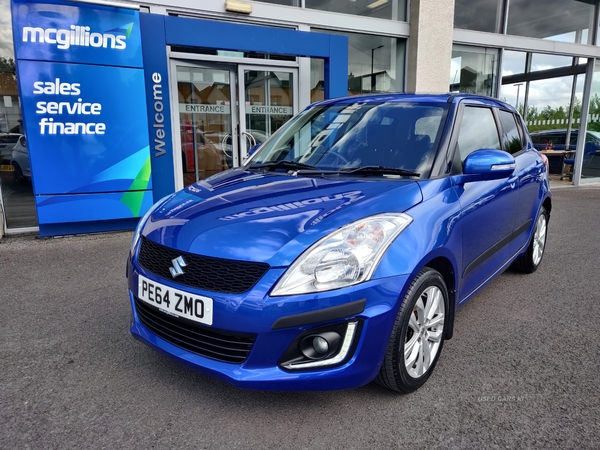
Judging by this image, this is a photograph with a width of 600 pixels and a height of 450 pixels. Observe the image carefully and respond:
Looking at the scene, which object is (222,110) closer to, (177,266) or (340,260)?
(177,266)

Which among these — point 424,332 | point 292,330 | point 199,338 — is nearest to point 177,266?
point 199,338

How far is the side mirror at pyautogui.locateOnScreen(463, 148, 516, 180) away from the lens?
2670 millimetres

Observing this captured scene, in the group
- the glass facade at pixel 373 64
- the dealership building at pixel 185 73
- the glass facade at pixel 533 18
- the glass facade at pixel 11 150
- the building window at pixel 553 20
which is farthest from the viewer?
the building window at pixel 553 20

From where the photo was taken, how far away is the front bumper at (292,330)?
1889mm

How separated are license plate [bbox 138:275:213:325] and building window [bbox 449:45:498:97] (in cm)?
843

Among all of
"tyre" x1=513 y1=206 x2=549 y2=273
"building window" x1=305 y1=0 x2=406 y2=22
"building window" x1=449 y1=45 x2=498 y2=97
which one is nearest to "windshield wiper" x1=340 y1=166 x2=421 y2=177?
"tyre" x1=513 y1=206 x2=549 y2=273

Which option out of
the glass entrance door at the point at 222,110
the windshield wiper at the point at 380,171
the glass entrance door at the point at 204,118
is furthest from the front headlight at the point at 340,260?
the glass entrance door at the point at 204,118

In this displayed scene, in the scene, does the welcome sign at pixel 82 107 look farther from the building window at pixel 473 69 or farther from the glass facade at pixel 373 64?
the building window at pixel 473 69

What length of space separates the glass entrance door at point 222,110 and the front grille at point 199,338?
4924 millimetres

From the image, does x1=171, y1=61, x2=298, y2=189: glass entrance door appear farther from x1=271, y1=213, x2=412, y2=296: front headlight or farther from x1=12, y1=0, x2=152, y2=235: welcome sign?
x1=271, y1=213, x2=412, y2=296: front headlight

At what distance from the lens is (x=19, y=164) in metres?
6.14

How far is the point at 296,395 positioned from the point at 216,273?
84cm

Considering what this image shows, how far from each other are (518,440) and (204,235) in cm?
170

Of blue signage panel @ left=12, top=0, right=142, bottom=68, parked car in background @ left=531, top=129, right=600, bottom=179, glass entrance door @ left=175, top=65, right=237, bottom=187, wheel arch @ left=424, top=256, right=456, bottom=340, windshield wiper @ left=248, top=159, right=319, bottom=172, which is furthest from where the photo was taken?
parked car in background @ left=531, top=129, right=600, bottom=179
